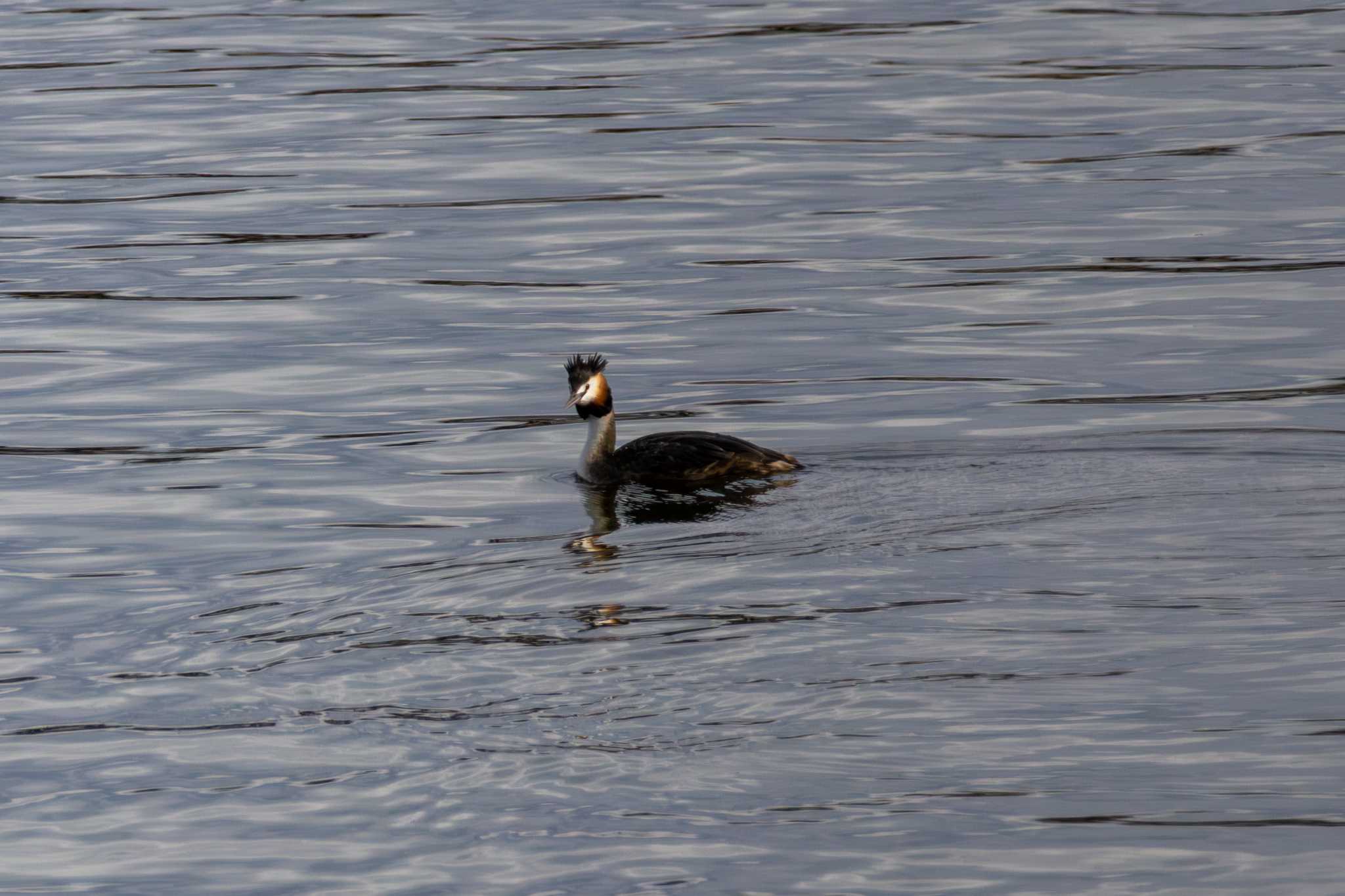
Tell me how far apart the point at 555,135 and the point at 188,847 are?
1724 centimetres

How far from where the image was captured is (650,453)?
41.8 ft

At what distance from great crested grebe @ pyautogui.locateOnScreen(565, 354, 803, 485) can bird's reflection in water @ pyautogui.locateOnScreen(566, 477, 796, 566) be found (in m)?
0.06

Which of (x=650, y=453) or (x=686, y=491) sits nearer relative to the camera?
(x=686, y=491)

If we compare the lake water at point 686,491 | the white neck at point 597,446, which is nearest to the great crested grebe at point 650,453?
the white neck at point 597,446

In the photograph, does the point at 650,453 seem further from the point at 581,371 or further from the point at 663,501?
the point at 581,371

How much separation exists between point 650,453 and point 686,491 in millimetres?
329

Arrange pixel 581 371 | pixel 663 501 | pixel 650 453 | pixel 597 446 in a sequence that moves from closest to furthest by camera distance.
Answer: pixel 663 501
pixel 650 453
pixel 597 446
pixel 581 371

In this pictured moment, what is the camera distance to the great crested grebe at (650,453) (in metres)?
12.3

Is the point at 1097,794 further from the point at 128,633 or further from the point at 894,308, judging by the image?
the point at 894,308

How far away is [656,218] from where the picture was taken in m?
20.5

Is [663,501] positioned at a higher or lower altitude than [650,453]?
lower

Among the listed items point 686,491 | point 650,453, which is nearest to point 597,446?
point 650,453

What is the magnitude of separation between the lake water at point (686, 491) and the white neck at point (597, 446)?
38 centimetres

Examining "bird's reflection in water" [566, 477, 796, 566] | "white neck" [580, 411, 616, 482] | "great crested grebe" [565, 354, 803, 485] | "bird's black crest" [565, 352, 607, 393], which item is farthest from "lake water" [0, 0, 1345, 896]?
"bird's black crest" [565, 352, 607, 393]
